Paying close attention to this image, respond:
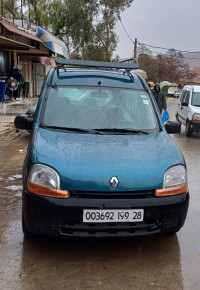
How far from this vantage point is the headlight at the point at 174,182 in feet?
11.7

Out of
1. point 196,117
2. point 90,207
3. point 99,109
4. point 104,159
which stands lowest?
point 196,117

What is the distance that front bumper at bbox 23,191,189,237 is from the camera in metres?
3.38

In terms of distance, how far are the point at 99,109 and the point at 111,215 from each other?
162 centimetres

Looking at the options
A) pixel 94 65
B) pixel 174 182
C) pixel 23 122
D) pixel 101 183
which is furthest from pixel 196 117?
pixel 101 183

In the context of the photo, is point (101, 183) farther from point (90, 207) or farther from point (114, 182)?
point (90, 207)

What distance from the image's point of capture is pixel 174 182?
364 cm

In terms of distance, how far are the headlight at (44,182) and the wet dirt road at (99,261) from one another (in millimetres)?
705

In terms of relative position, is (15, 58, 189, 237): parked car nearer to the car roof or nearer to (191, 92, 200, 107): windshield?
the car roof

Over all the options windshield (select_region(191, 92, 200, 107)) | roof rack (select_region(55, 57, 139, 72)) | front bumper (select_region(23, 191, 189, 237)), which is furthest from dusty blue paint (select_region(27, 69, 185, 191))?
windshield (select_region(191, 92, 200, 107))

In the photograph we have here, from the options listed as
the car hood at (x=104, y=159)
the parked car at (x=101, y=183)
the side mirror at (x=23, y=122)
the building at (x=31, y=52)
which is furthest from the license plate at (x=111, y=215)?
the building at (x=31, y=52)

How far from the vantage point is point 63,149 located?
Answer: 3.75 metres

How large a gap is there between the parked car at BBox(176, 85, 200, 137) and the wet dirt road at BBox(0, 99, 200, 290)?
→ 757 centimetres

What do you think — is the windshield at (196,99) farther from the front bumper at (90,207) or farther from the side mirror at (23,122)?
the front bumper at (90,207)

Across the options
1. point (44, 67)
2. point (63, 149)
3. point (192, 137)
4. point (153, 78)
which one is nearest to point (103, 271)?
point (63, 149)
